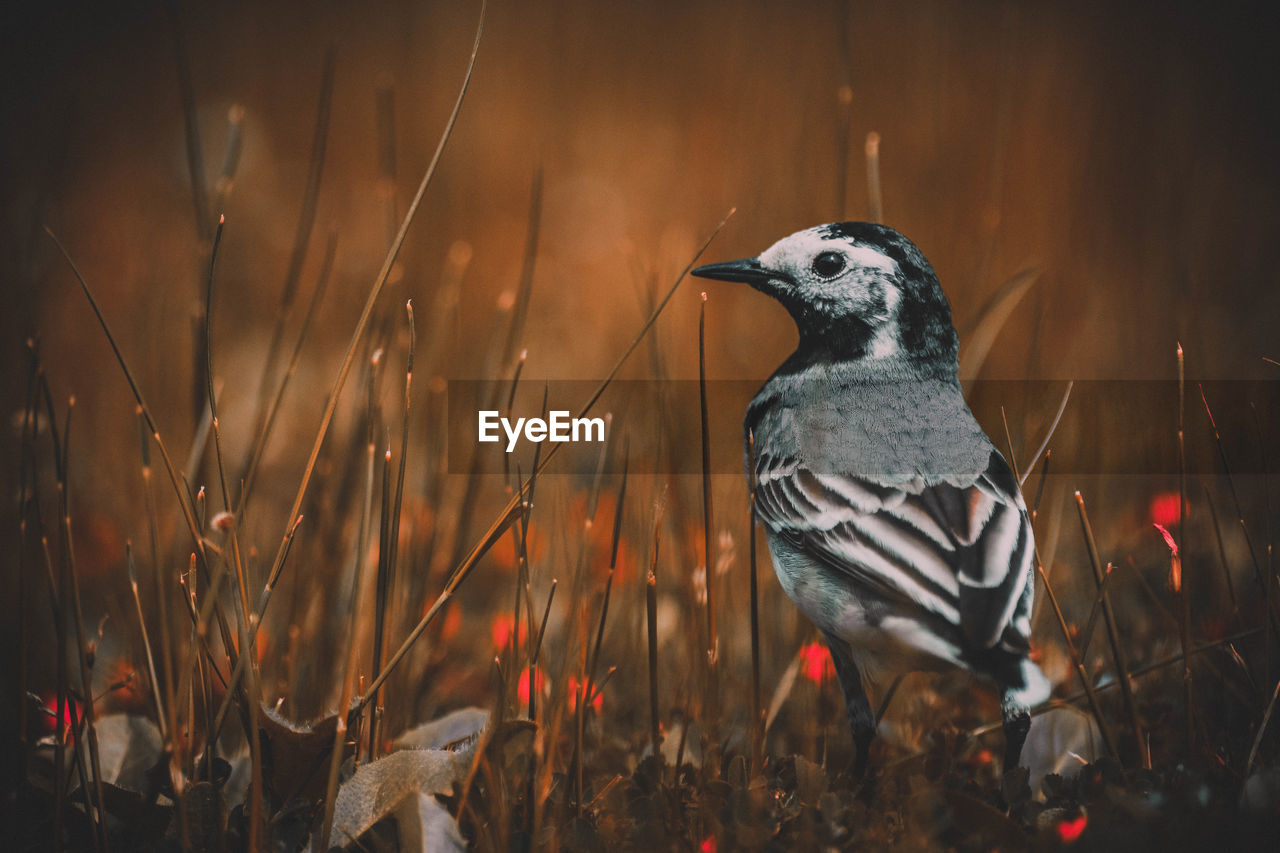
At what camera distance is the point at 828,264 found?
4.60 ft

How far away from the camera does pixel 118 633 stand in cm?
180

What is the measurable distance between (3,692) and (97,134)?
1184mm

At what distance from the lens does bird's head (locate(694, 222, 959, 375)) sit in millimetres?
1384

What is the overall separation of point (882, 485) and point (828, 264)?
1.36ft

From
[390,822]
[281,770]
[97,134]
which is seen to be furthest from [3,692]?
[97,134]

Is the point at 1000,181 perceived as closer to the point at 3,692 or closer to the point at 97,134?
the point at 97,134

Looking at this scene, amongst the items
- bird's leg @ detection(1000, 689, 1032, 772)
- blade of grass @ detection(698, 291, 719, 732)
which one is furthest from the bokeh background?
bird's leg @ detection(1000, 689, 1032, 772)

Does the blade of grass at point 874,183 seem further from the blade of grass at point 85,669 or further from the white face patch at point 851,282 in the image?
the blade of grass at point 85,669

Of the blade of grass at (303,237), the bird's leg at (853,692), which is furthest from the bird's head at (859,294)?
the blade of grass at (303,237)

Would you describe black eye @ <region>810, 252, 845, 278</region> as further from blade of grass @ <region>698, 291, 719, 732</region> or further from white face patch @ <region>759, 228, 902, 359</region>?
blade of grass @ <region>698, 291, 719, 732</region>

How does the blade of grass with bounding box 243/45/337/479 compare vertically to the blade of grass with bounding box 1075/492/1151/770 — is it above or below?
above

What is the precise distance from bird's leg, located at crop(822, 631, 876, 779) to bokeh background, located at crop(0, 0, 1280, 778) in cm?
31

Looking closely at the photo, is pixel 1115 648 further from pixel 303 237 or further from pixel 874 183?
pixel 303 237

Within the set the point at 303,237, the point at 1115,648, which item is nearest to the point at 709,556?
the point at 1115,648
